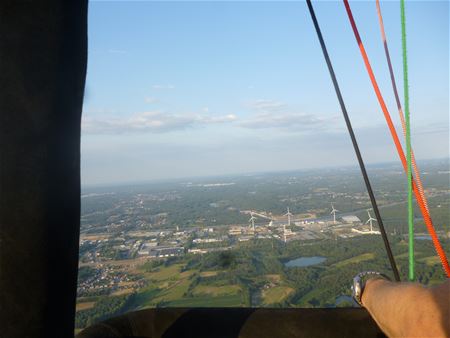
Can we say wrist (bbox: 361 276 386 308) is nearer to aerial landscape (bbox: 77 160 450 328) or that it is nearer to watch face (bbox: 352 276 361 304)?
watch face (bbox: 352 276 361 304)

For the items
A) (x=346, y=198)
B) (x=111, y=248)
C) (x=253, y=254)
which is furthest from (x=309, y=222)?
(x=111, y=248)

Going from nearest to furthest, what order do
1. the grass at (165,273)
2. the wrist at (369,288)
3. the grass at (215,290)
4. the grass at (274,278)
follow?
the wrist at (369,288) < the grass at (215,290) < the grass at (274,278) < the grass at (165,273)

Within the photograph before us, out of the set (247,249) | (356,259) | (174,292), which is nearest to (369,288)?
Answer: (174,292)

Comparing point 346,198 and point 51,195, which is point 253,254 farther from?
point 51,195

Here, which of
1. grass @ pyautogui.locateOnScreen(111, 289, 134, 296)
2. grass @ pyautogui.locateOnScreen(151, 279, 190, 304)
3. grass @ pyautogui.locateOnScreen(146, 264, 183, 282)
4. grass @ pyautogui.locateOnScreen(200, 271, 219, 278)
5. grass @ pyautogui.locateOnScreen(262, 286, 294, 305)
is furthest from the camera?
grass @ pyautogui.locateOnScreen(200, 271, 219, 278)

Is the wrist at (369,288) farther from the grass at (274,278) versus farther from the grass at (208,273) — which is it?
the grass at (208,273)

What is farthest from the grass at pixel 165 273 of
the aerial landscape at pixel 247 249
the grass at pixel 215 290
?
the grass at pixel 215 290

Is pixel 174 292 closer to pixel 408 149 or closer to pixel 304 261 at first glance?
pixel 304 261

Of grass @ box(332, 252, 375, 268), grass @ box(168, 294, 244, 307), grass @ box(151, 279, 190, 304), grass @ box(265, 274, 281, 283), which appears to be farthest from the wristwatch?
grass @ box(265, 274, 281, 283)
